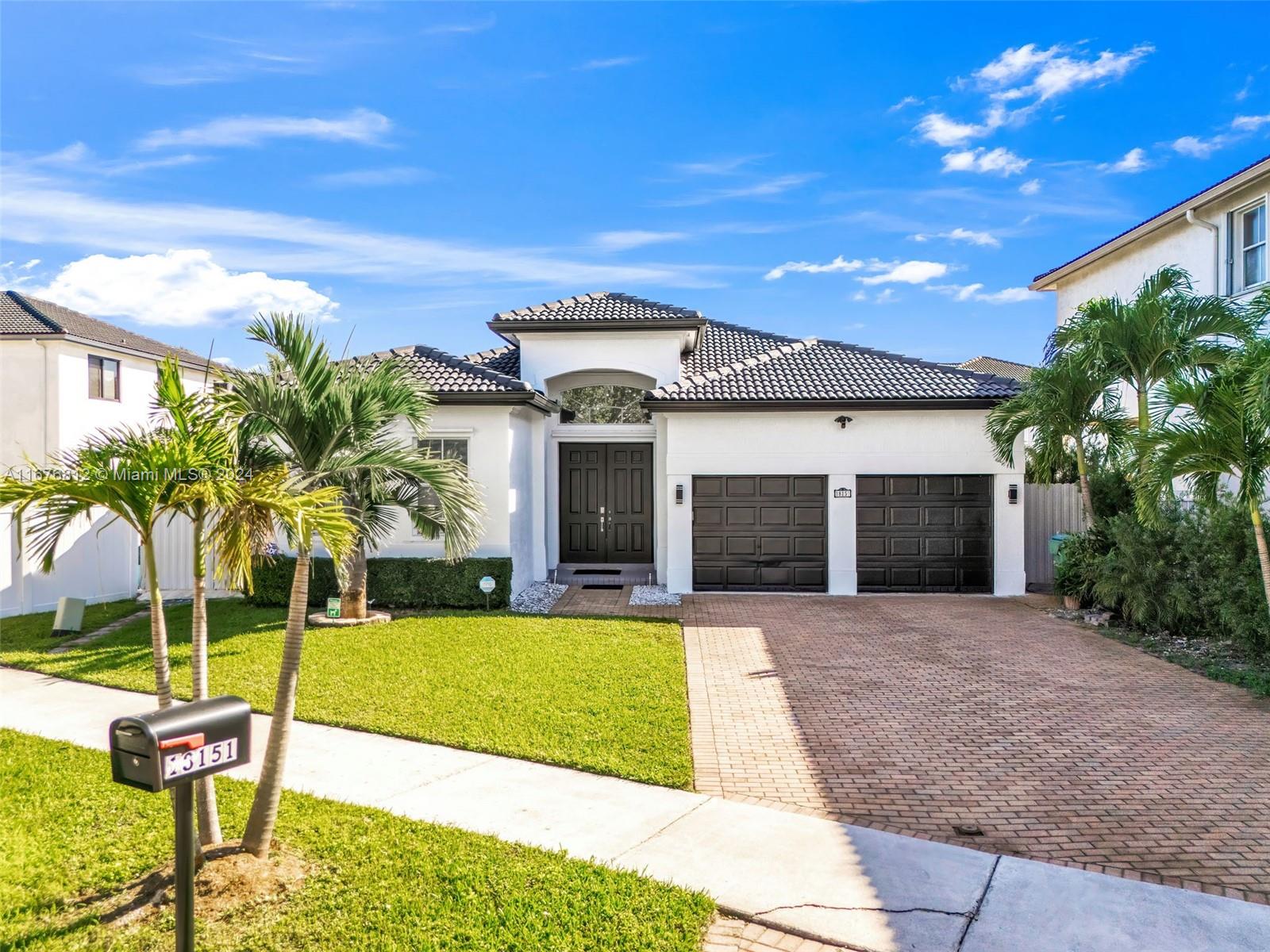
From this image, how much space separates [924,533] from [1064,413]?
3664mm

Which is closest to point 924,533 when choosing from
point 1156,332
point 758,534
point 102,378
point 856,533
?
point 856,533

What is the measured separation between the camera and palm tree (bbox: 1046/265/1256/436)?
11.6m

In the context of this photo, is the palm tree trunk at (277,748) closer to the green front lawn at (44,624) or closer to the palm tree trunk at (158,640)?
the palm tree trunk at (158,640)

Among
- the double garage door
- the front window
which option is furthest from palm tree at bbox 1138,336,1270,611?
the front window

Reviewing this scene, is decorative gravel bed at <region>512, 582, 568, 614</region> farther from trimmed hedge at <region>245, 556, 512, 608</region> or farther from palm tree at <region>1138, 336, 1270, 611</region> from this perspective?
palm tree at <region>1138, 336, 1270, 611</region>

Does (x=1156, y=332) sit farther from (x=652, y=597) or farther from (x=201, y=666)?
(x=201, y=666)

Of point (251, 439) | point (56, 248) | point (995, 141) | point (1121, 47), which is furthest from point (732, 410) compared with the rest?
point (56, 248)

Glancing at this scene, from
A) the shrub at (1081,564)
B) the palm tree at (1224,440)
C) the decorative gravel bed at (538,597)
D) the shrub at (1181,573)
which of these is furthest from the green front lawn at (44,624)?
the shrub at (1081,564)

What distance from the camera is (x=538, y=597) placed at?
14.6 meters

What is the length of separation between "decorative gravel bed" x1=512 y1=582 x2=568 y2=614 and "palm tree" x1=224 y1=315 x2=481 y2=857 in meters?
3.54

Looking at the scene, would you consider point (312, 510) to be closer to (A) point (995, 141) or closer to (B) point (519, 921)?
(B) point (519, 921)

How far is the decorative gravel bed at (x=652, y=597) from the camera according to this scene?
14516mm

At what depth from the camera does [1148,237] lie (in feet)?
53.0

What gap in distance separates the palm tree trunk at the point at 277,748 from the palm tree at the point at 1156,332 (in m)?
11.5
